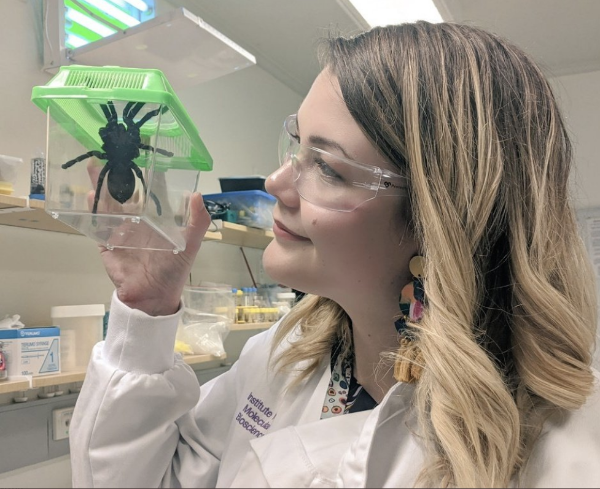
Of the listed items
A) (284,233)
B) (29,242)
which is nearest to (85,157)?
(284,233)

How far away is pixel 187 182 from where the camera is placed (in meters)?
0.66

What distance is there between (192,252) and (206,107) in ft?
5.03

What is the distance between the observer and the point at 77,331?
1264 mm

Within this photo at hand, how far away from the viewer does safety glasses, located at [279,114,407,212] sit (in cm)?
65

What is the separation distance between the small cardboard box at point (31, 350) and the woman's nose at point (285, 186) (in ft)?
2.59

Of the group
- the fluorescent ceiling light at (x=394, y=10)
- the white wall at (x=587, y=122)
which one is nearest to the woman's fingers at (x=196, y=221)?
the fluorescent ceiling light at (x=394, y=10)

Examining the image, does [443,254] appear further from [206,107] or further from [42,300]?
[206,107]

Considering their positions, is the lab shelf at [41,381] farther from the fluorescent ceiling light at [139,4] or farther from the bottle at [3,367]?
the fluorescent ceiling light at [139,4]

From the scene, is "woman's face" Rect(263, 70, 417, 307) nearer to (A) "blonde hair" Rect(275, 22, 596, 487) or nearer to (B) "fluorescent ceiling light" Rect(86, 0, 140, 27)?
(A) "blonde hair" Rect(275, 22, 596, 487)

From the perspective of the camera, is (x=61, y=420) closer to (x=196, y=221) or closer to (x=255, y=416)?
(x=255, y=416)

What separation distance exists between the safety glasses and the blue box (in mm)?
1191

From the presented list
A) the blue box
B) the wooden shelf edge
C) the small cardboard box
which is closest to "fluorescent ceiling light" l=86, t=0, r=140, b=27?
the blue box

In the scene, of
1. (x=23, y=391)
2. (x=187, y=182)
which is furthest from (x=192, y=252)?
(x=23, y=391)

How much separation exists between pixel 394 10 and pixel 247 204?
0.87 meters
